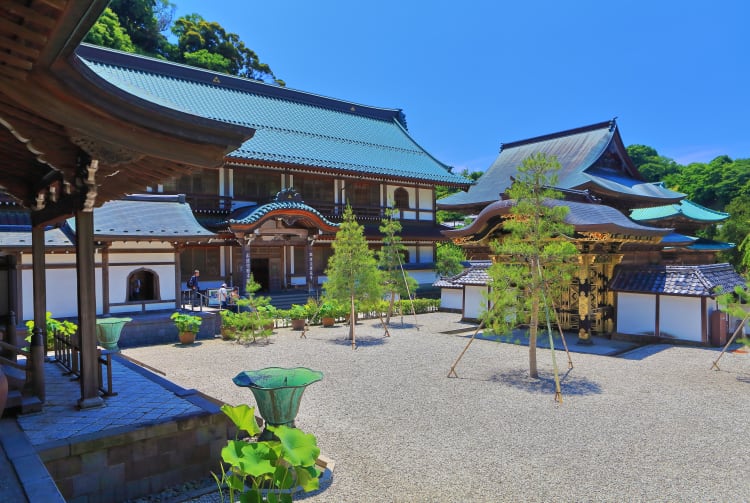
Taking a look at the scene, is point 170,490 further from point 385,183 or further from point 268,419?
point 385,183

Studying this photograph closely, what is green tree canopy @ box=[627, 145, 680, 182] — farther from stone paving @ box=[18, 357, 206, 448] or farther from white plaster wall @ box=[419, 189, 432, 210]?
stone paving @ box=[18, 357, 206, 448]

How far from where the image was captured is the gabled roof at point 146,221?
14164 millimetres

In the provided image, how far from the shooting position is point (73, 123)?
4.02m

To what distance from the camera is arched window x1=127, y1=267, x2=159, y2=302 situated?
15539 mm

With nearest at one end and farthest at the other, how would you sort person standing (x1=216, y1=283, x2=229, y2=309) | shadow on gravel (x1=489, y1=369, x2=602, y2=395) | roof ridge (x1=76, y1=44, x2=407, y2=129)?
shadow on gravel (x1=489, y1=369, x2=602, y2=395) → person standing (x1=216, y1=283, x2=229, y2=309) → roof ridge (x1=76, y1=44, x2=407, y2=129)

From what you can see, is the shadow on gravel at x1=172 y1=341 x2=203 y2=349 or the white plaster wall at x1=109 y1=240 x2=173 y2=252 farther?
the white plaster wall at x1=109 y1=240 x2=173 y2=252

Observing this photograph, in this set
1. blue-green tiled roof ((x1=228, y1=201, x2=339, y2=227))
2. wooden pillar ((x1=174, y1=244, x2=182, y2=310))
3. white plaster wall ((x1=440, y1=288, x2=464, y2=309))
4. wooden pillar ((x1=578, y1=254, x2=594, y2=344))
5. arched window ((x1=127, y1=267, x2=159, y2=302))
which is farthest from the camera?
white plaster wall ((x1=440, y1=288, x2=464, y2=309))

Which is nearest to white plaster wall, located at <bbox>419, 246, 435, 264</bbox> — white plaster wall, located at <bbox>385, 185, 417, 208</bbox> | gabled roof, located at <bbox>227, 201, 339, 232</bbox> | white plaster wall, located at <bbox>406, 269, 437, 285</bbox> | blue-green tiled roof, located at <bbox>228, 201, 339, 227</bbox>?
white plaster wall, located at <bbox>406, 269, 437, 285</bbox>

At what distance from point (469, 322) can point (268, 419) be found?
13.3m

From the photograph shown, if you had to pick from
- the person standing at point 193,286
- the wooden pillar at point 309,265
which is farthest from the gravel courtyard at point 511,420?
the wooden pillar at point 309,265

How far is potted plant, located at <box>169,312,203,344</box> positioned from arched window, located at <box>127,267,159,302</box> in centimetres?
214

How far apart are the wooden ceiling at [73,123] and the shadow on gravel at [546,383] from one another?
23.9 feet

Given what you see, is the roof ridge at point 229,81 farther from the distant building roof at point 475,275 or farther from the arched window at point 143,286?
the distant building roof at point 475,275

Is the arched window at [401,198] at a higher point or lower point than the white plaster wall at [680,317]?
higher
